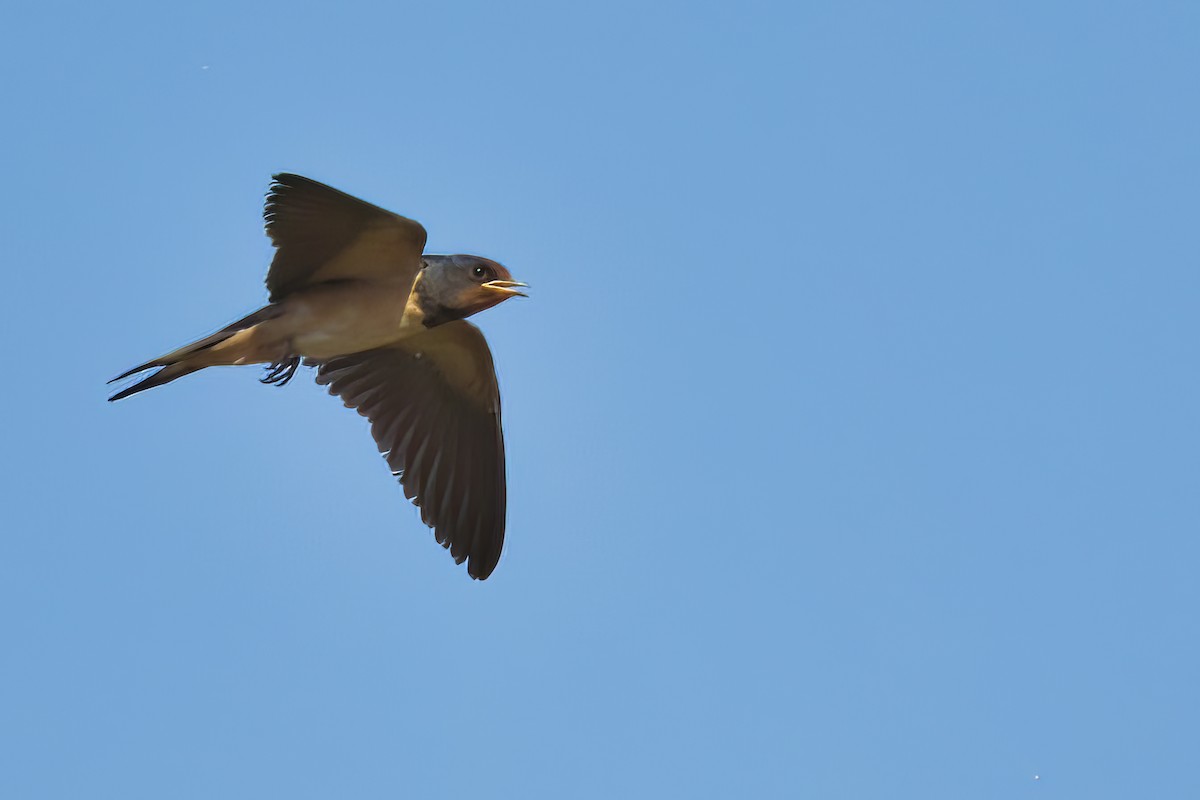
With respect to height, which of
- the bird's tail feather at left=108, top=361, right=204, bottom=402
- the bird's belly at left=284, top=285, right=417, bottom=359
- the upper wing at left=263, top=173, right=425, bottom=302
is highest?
the upper wing at left=263, top=173, right=425, bottom=302

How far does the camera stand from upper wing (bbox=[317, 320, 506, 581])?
30.3 ft

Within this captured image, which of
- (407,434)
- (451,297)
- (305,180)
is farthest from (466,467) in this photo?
(305,180)

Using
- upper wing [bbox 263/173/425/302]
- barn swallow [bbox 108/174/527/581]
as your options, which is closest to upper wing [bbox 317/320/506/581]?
barn swallow [bbox 108/174/527/581]

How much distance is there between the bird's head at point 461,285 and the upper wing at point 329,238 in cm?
11

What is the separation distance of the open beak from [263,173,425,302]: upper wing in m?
0.41

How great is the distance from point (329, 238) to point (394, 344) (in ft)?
4.13

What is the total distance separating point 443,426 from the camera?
9461 mm

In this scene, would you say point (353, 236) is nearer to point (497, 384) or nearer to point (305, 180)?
point (305, 180)

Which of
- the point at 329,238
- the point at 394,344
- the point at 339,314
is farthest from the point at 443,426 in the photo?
the point at 329,238

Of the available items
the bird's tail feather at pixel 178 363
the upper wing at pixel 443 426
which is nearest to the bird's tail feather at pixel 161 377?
the bird's tail feather at pixel 178 363

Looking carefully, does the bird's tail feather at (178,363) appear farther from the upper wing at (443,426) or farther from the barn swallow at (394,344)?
the upper wing at (443,426)

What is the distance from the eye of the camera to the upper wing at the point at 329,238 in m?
7.79

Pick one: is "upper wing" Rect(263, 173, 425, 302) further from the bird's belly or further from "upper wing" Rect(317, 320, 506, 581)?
"upper wing" Rect(317, 320, 506, 581)

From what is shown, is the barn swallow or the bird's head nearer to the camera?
the barn swallow
